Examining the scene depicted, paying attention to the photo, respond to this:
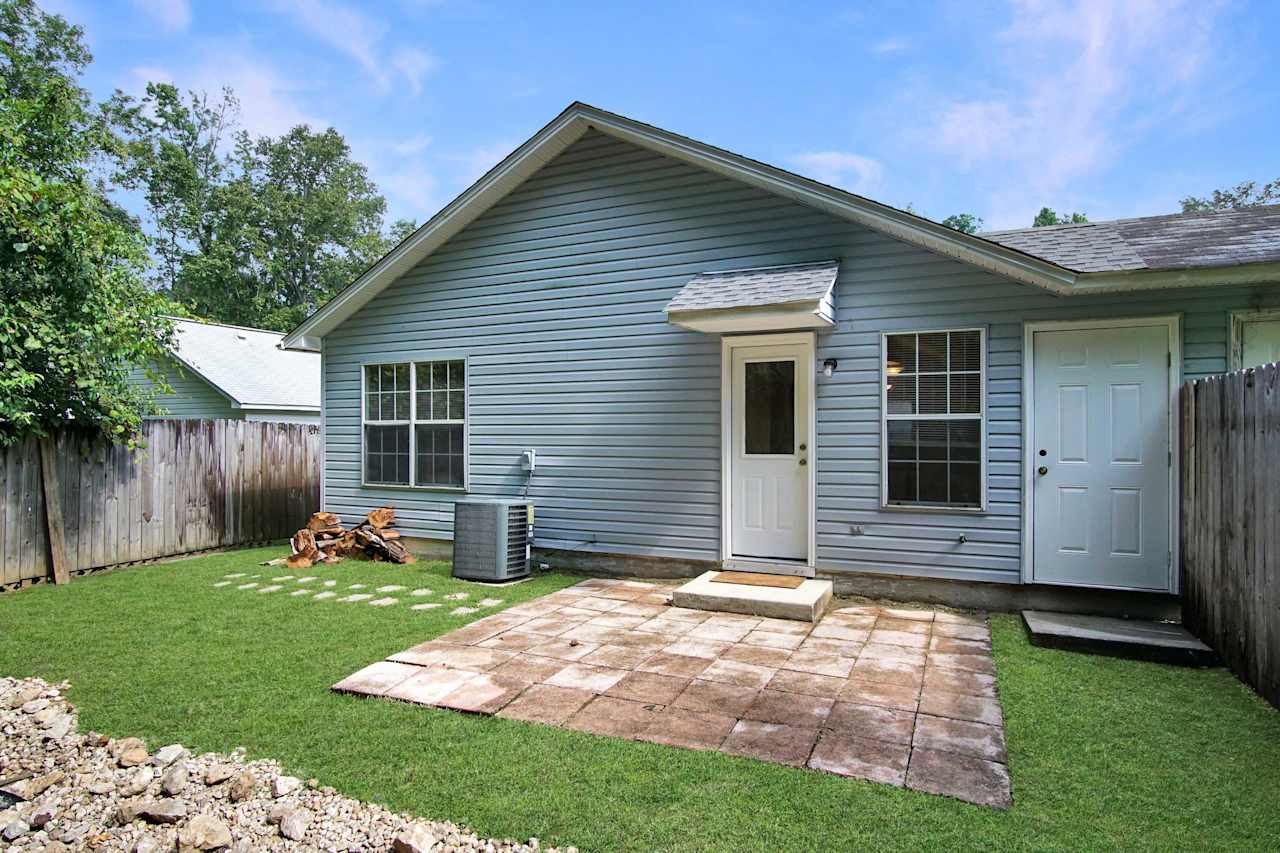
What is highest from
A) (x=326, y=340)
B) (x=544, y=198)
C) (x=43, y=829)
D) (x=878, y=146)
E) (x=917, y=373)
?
(x=878, y=146)

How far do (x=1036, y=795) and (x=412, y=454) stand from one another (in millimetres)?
7037

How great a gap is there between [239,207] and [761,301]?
26.7 m

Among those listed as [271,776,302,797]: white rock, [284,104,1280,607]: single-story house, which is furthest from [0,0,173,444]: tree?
[271,776,302,797]: white rock

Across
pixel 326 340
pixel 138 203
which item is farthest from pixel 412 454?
pixel 138 203

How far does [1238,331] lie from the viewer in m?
4.95

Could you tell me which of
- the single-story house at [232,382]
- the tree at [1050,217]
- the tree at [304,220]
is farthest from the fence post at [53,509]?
the tree at [1050,217]

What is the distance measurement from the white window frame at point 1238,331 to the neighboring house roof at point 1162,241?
423 mm

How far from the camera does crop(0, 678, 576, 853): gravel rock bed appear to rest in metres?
2.42

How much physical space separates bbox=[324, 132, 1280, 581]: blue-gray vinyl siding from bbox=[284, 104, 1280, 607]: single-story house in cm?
Answer: 2

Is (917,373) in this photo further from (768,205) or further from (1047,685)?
(1047,685)

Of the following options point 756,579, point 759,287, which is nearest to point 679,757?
point 756,579

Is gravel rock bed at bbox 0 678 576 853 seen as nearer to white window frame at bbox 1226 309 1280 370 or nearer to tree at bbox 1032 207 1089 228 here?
white window frame at bbox 1226 309 1280 370

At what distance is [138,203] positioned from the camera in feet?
81.3

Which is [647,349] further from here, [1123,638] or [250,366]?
[250,366]
